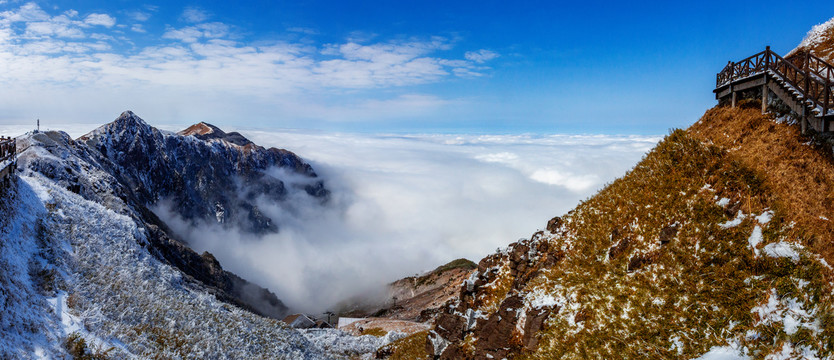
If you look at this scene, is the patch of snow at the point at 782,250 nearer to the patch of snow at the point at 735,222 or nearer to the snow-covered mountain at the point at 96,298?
the patch of snow at the point at 735,222

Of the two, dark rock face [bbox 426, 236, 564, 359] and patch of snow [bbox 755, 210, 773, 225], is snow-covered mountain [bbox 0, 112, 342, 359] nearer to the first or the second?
dark rock face [bbox 426, 236, 564, 359]

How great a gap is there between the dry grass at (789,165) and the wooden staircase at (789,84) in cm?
96

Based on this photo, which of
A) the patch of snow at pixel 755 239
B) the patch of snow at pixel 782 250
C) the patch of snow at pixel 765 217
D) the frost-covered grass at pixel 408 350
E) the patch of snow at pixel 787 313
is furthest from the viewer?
the frost-covered grass at pixel 408 350

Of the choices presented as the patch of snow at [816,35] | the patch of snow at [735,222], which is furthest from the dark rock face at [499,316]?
the patch of snow at [816,35]

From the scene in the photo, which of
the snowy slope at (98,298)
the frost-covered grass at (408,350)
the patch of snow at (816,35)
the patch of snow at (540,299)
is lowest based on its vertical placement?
the frost-covered grass at (408,350)

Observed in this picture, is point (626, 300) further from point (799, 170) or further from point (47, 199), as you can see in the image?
point (47, 199)

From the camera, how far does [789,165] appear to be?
16094 mm

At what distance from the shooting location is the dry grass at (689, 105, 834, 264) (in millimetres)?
12959

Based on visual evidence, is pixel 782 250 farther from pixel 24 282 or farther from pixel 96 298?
pixel 24 282

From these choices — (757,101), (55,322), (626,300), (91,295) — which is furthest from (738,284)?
(91,295)

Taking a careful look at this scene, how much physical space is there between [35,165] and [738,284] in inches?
2472

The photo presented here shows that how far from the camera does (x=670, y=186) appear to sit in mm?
18641

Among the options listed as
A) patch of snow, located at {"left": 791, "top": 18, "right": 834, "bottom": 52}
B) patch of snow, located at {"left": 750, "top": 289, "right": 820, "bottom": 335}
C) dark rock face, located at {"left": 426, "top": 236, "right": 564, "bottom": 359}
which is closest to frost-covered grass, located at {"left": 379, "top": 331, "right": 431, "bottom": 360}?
dark rock face, located at {"left": 426, "top": 236, "right": 564, "bottom": 359}

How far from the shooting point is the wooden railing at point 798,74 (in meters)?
16.5
